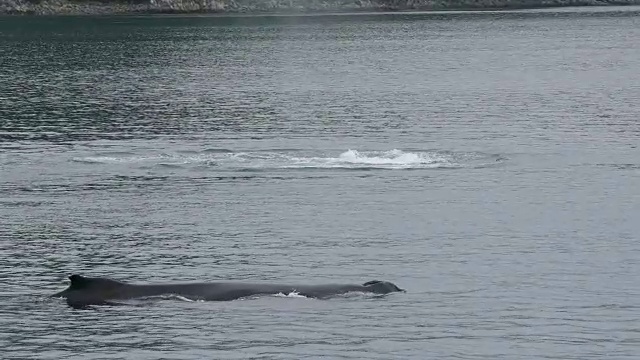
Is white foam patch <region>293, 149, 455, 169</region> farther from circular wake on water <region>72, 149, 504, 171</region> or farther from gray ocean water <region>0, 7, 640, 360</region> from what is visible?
gray ocean water <region>0, 7, 640, 360</region>

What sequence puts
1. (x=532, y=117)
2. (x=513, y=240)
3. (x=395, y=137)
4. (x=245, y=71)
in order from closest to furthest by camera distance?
(x=513, y=240) → (x=395, y=137) → (x=532, y=117) → (x=245, y=71)

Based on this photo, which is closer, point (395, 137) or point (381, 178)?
point (381, 178)

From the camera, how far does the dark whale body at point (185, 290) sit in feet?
175

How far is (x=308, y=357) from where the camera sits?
46.8 metres

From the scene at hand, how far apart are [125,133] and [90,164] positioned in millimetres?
18225

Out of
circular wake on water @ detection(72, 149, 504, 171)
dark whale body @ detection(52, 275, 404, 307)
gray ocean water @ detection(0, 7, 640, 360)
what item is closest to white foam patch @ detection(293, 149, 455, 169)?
circular wake on water @ detection(72, 149, 504, 171)

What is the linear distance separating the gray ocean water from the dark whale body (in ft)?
1.86

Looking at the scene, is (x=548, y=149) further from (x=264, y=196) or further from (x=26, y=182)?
(x=26, y=182)

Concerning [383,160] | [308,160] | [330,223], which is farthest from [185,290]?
[383,160]

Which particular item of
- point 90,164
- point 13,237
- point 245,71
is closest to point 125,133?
point 90,164

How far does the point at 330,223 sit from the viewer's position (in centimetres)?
7056

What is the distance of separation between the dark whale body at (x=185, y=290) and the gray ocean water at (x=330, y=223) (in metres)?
0.57

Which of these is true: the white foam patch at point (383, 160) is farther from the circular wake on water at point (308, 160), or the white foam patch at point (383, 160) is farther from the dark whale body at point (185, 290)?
the dark whale body at point (185, 290)

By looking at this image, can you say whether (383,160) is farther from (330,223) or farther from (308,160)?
(330,223)
